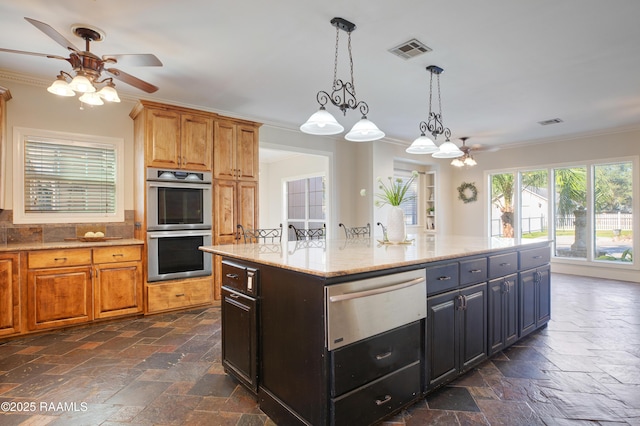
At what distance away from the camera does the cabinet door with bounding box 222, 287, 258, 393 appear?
6.63 feet

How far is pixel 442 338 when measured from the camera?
2.15 meters

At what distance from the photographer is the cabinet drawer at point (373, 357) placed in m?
1.61

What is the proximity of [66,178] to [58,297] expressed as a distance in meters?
1.34

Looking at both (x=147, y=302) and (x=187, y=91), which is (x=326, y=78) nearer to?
(x=187, y=91)

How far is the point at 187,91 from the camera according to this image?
404 centimetres

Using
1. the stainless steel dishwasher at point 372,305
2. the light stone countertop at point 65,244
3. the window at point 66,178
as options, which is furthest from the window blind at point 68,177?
the stainless steel dishwasher at point 372,305

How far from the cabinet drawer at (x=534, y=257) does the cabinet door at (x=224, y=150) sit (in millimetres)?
3385

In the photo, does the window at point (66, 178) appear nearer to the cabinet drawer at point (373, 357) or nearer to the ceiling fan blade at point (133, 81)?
the ceiling fan blade at point (133, 81)

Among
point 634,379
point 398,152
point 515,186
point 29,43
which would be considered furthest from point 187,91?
point 515,186

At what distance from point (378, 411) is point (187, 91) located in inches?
152

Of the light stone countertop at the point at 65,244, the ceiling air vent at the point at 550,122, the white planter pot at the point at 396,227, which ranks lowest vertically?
the light stone countertop at the point at 65,244

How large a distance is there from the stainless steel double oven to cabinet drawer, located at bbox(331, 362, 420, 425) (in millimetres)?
2939

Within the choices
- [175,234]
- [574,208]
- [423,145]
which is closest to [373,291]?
[423,145]

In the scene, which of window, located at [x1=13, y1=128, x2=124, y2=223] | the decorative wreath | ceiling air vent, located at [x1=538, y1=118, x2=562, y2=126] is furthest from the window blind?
the decorative wreath
